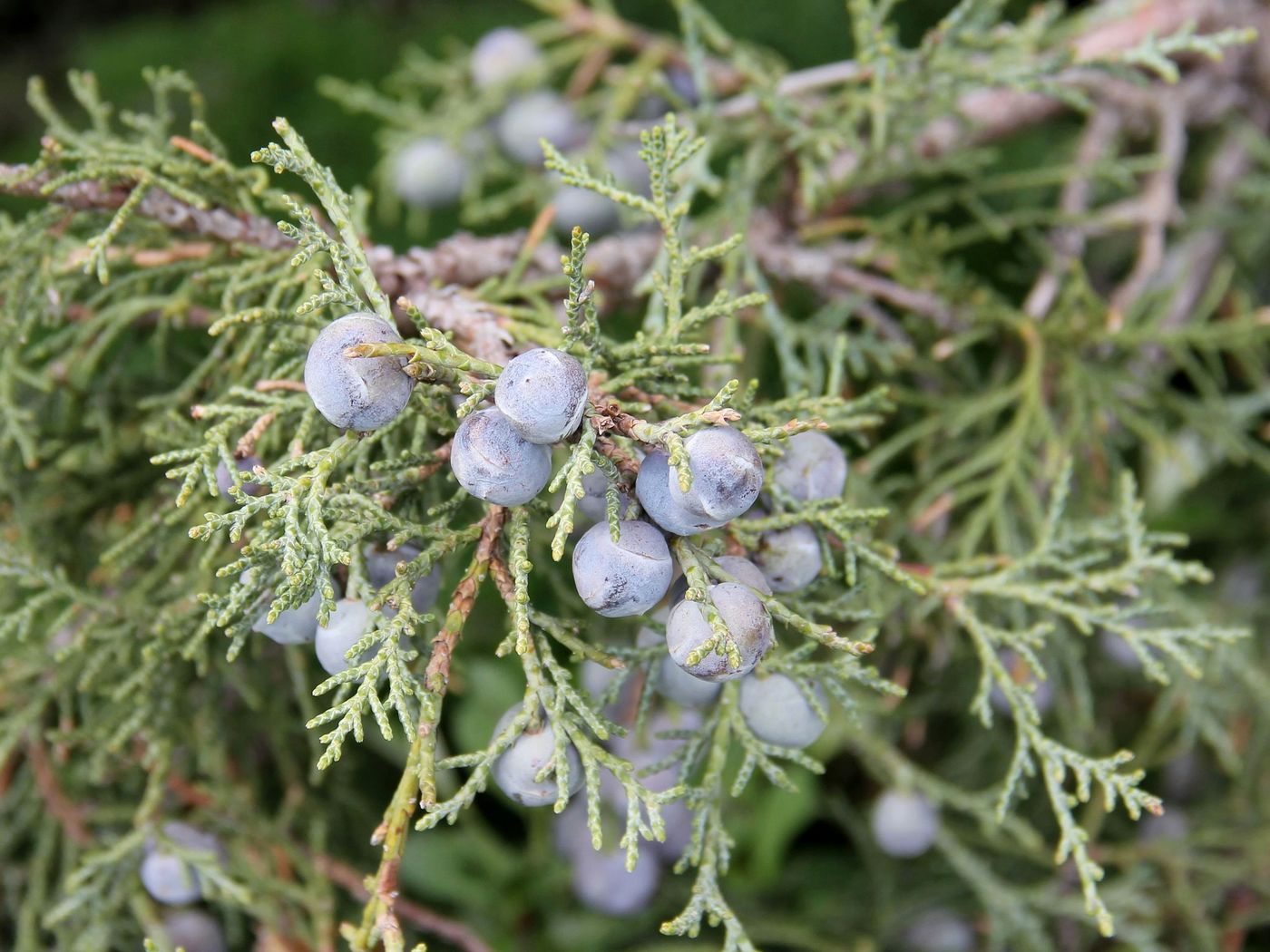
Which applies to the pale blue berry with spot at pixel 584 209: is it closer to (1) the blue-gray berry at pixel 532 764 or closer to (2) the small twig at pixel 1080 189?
(2) the small twig at pixel 1080 189

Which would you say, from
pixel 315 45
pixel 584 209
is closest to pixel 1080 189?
pixel 584 209

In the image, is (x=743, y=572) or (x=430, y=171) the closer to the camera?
(x=743, y=572)

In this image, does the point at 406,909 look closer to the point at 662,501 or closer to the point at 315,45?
the point at 662,501

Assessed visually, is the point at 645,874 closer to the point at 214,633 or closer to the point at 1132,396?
the point at 214,633

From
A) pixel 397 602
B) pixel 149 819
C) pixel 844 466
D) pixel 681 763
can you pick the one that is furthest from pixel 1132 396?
pixel 149 819

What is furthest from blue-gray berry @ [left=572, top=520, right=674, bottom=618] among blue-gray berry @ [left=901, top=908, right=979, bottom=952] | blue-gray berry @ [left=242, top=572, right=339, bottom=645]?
blue-gray berry @ [left=901, top=908, right=979, bottom=952]

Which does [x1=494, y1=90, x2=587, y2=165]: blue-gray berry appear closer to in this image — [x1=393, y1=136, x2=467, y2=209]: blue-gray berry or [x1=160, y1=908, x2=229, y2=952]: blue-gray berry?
[x1=393, y1=136, x2=467, y2=209]: blue-gray berry

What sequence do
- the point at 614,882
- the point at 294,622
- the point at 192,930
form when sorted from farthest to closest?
1. the point at 614,882
2. the point at 192,930
3. the point at 294,622
